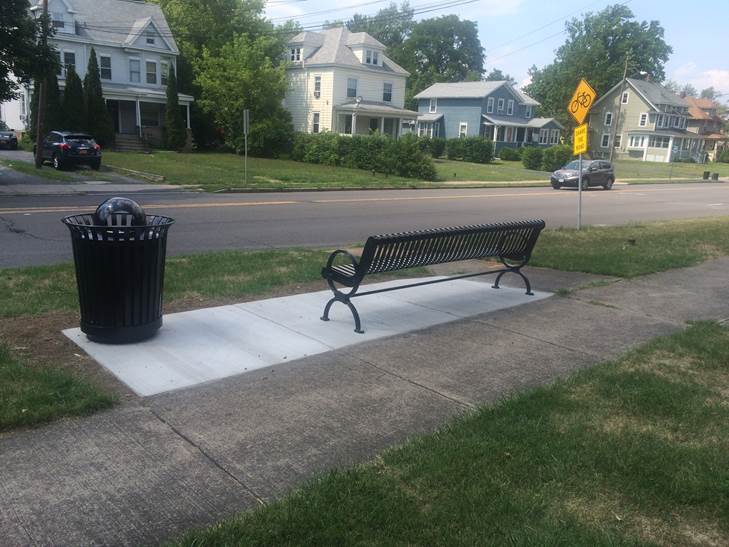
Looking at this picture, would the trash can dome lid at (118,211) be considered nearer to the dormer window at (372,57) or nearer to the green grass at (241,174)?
the green grass at (241,174)

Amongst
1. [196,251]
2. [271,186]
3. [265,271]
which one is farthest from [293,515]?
[271,186]

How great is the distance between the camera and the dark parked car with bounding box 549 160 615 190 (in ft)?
106

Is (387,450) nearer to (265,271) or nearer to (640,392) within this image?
(640,392)

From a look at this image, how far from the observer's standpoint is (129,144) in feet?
135

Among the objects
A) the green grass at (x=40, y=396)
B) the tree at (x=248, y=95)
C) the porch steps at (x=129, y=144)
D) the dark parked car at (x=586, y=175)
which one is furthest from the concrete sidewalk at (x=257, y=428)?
the porch steps at (x=129, y=144)

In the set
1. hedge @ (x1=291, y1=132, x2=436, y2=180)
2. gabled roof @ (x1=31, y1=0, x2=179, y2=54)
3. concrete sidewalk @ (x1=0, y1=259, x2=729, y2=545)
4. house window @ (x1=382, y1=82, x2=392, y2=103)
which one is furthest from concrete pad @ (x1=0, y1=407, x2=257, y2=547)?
house window @ (x1=382, y1=82, x2=392, y2=103)

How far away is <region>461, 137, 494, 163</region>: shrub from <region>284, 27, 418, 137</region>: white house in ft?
16.2

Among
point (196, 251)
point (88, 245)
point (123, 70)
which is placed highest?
point (123, 70)

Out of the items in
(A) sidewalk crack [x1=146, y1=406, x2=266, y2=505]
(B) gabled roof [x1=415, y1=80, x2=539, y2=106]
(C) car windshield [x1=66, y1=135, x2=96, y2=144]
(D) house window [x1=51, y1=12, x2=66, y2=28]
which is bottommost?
(A) sidewalk crack [x1=146, y1=406, x2=266, y2=505]

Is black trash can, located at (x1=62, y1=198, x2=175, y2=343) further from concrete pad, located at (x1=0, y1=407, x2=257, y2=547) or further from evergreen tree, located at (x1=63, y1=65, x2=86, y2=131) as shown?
evergreen tree, located at (x1=63, y1=65, x2=86, y2=131)

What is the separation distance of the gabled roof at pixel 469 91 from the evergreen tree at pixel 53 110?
3788 cm

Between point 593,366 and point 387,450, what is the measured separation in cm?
234

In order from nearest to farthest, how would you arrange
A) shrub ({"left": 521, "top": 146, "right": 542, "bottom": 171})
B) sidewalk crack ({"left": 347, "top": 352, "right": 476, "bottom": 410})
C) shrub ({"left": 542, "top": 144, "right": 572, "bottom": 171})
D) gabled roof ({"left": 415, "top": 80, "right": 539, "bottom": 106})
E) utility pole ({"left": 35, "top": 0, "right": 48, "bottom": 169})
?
sidewalk crack ({"left": 347, "top": 352, "right": 476, "bottom": 410}) → utility pole ({"left": 35, "top": 0, "right": 48, "bottom": 169}) → shrub ({"left": 542, "top": 144, "right": 572, "bottom": 171}) → shrub ({"left": 521, "top": 146, "right": 542, "bottom": 171}) → gabled roof ({"left": 415, "top": 80, "right": 539, "bottom": 106})

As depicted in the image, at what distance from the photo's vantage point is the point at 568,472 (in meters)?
3.51
